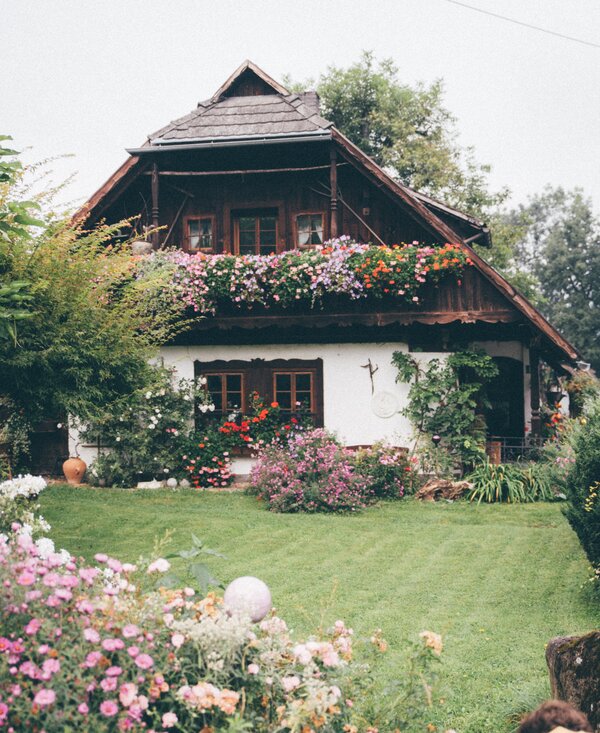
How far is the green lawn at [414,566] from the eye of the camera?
5.32 metres

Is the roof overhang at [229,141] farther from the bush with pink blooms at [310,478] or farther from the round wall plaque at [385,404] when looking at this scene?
the bush with pink blooms at [310,478]

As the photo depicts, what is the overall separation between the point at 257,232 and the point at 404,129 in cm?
1444

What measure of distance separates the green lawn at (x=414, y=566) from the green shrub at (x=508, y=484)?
0.52 meters

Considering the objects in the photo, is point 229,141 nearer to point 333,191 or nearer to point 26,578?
point 333,191

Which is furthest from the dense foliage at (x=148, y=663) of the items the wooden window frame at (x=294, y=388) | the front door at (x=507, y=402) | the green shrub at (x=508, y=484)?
the front door at (x=507, y=402)

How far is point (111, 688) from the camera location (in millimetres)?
2471

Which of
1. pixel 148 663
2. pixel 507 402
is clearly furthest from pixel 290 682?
pixel 507 402

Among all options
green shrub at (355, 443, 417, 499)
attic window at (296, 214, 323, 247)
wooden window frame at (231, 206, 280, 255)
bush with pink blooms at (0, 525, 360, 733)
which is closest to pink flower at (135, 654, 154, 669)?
bush with pink blooms at (0, 525, 360, 733)

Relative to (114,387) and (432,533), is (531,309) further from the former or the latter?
(114,387)

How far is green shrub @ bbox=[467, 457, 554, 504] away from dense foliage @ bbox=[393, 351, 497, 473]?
44 cm

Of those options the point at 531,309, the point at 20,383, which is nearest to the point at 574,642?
the point at 20,383

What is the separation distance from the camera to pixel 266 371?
14.4m

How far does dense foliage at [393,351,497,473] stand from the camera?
1321 cm

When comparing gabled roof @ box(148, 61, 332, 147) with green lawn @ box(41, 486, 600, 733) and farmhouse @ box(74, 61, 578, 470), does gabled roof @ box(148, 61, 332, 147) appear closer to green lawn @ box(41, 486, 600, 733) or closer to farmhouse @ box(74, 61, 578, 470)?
farmhouse @ box(74, 61, 578, 470)
